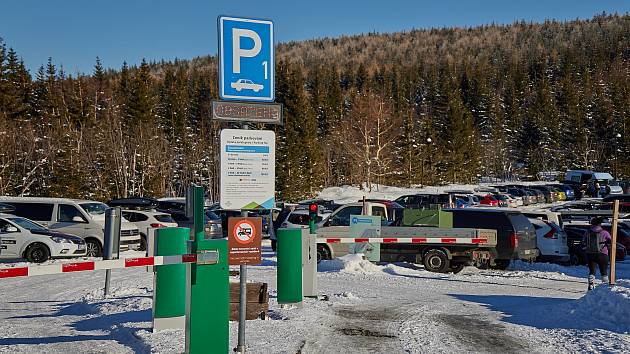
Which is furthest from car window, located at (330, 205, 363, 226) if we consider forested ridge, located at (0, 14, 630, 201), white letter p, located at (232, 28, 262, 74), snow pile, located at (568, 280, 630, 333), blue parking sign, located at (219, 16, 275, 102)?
forested ridge, located at (0, 14, 630, 201)

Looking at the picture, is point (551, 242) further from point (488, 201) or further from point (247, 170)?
point (488, 201)

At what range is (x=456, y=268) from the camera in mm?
18438

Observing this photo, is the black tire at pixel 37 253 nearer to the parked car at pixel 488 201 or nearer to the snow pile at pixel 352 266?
the snow pile at pixel 352 266

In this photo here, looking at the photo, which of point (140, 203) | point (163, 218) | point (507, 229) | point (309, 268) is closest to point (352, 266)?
point (507, 229)

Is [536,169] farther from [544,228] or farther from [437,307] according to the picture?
[437,307]

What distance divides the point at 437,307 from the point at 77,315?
6.02 meters

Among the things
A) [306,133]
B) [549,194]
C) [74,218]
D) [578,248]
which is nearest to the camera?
[578,248]

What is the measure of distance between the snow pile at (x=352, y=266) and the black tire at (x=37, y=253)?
803 centimetres

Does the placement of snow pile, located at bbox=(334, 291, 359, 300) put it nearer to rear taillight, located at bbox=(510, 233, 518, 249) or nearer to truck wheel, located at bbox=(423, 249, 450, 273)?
truck wheel, located at bbox=(423, 249, 450, 273)

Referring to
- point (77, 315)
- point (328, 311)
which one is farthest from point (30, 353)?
point (328, 311)

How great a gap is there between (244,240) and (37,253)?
14291mm

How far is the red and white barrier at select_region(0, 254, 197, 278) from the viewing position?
6809mm

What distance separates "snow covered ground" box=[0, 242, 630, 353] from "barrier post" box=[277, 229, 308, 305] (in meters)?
0.26

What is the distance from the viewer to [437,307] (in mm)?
11906
